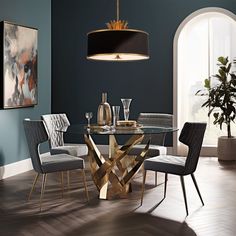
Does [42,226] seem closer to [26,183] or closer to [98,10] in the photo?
[26,183]

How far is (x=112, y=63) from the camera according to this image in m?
8.31

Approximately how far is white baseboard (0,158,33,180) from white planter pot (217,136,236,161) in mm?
2995

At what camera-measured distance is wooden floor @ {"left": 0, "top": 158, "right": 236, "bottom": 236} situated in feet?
12.7

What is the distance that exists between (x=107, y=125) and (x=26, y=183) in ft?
4.35

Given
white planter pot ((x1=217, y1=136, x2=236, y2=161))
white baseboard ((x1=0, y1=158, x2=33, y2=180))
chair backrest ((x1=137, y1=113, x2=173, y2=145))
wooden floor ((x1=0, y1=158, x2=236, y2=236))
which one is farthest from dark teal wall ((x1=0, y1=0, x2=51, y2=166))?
white planter pot ((x1=217, y1=136, x2=236, y2=161))

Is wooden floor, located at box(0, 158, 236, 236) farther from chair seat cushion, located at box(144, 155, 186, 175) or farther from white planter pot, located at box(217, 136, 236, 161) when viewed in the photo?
white planter pot, located at box(217, 136, 236, 161)

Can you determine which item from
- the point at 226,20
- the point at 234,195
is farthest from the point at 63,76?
the point at 234,195

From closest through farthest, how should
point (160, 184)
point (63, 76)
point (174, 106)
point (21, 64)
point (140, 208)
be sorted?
point (140, 208) → point (160, 184) → point (21, 64) → point (174, 106) → point (63, 76)

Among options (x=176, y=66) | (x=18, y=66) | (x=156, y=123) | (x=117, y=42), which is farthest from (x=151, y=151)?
(x=176, y=66)

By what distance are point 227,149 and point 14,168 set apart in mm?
3299

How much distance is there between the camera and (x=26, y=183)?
5.74m

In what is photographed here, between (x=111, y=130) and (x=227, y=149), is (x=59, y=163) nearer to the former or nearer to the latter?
(x=111, y=130)

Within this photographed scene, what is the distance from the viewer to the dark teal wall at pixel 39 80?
604 cm

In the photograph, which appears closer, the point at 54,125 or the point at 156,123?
the point at 54,125
